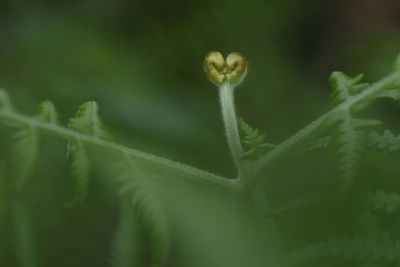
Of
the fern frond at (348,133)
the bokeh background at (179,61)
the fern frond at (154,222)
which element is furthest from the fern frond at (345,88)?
the bokeh background at (179,61)

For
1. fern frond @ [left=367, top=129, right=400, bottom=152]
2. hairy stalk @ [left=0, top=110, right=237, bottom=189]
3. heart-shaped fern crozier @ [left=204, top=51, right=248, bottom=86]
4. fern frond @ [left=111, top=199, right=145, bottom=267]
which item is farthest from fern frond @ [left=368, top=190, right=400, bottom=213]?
fern frond @ [left=111, top=199, right=145, bottom=267]

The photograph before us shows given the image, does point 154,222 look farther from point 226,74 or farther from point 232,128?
point 226,74

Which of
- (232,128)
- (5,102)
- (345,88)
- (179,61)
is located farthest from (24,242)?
(179,61)

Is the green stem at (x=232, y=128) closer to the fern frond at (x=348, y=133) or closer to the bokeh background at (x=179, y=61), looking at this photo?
the fern frond at (x=348, y=133)

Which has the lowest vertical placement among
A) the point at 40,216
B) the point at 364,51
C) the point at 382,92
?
the point at 382,92

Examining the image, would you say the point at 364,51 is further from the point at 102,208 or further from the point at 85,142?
the point at 85,142

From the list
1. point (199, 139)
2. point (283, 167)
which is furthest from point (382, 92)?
point (199, 139)
